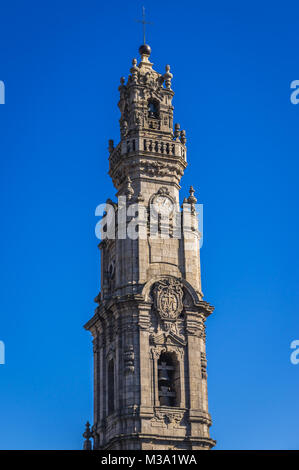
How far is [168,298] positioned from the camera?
58.5m

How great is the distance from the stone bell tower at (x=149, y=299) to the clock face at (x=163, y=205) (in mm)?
73

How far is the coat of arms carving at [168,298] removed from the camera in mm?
58031

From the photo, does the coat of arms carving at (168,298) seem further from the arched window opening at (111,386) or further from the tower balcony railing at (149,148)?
the tower balcony railing at (149,148)

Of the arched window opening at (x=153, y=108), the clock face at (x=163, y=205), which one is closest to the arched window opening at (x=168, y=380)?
the clock face at (x=163, y=205)

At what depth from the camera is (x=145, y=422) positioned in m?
54.8

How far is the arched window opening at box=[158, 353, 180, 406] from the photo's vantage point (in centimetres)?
5719

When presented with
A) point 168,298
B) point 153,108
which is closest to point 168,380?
point 168,298

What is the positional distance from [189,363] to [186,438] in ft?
15.1

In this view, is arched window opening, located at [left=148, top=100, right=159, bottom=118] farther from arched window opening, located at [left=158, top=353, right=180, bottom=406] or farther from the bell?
the bell

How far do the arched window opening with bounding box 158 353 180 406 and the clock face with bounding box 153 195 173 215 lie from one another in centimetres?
941

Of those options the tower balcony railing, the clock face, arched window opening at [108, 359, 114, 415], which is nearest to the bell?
arched window opening at [108, 359, 114, 415]

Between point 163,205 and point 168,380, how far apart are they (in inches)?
449
